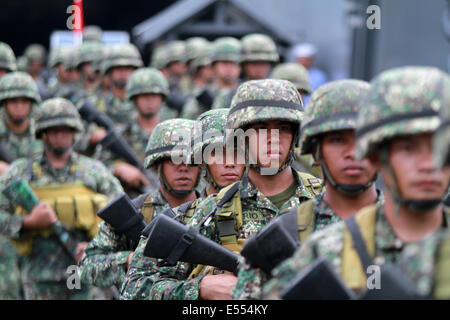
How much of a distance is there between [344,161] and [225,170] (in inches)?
67.7

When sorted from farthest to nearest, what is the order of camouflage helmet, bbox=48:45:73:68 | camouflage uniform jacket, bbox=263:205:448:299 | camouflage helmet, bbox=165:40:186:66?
camouflage helmet, bbox=48:45:73:68, camouflage helmet, bbox=165:40:186:66, camouflage uniform jacket, bbox=263:205:448:299

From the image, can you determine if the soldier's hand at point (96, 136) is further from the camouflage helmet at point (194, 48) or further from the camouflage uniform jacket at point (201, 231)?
the camouflage uniform jacket at point (201, 231)

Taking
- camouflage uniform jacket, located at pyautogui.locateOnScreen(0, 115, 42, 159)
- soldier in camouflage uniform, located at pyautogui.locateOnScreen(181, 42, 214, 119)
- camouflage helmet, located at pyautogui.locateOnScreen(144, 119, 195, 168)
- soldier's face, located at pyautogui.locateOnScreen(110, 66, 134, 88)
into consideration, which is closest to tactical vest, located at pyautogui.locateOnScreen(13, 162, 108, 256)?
camouflage helmet, located at pyautogui.locateOnScreen(144, 119, 195, 168)

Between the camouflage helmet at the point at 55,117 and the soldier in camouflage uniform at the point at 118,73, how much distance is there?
3.53 m

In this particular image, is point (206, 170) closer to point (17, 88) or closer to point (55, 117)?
point (55, 117)

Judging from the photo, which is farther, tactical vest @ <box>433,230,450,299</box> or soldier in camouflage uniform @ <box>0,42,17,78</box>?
soldier in camouflage uniform @ <box>0,42,17,78</box>

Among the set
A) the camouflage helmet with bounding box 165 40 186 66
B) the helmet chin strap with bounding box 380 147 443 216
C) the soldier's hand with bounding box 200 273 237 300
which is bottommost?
the soldier's hand with bounding box 200 273 237 300

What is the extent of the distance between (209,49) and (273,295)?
11.7 m

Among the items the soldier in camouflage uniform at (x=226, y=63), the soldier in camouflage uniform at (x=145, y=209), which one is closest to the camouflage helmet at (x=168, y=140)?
the soldier in camouflage uniform at (x=145, y=209)

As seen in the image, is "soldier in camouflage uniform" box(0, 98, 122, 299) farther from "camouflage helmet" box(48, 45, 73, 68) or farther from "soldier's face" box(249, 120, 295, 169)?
"camouflage helmet" box(48, 45, 73, 68)

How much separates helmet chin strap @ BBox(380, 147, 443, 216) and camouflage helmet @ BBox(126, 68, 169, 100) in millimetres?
8515

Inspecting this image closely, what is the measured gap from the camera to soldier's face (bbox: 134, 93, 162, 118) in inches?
461

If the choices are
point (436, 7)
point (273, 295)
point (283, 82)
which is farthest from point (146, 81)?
point (273, 295)
